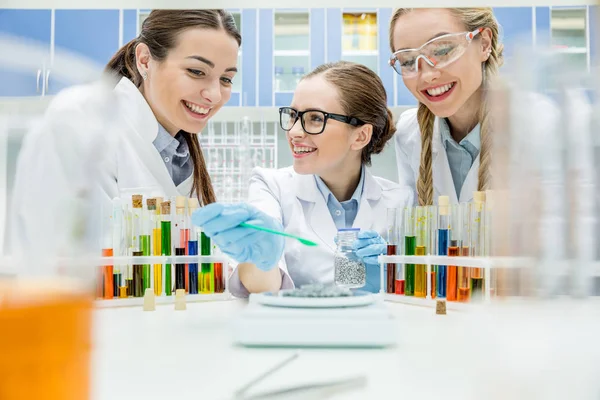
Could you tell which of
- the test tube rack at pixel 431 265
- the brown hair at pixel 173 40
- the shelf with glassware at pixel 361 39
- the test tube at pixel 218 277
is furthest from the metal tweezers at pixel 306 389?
the shelf with glassware at pixel 361 39

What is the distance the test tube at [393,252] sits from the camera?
149 centimetres

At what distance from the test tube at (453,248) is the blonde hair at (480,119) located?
0.48 metres

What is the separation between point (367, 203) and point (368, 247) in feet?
1.43

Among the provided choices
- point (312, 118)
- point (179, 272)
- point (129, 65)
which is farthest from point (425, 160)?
point (129, 65)

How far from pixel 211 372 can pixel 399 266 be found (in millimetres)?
887

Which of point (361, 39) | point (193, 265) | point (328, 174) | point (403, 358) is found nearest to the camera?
point (403, 358)

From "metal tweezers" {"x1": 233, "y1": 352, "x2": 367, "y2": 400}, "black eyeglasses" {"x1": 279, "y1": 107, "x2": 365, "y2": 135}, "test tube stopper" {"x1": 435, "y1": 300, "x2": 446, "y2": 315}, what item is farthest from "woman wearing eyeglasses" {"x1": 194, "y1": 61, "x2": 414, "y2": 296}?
"metal tweezers" {"x1": 233, "y1": 352, "x2": 367, "y2": 400}

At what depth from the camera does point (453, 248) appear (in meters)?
1.35

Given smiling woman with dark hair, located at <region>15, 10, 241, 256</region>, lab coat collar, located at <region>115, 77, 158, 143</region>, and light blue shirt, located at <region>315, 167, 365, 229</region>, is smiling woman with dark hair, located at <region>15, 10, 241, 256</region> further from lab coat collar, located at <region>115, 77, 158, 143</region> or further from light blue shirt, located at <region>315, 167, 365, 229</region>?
light blue shirt, located at <region>315, 167, 365, 229</region>

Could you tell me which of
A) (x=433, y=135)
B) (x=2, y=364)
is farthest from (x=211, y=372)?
(x=433, y=135)

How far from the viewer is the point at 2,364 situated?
0.37 meters

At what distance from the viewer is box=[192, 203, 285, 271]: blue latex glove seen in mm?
1356

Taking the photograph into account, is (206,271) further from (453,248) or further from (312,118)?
(312,118)

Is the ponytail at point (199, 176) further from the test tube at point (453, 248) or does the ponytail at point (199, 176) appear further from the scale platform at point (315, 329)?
the scale platform at point (315, 329)
